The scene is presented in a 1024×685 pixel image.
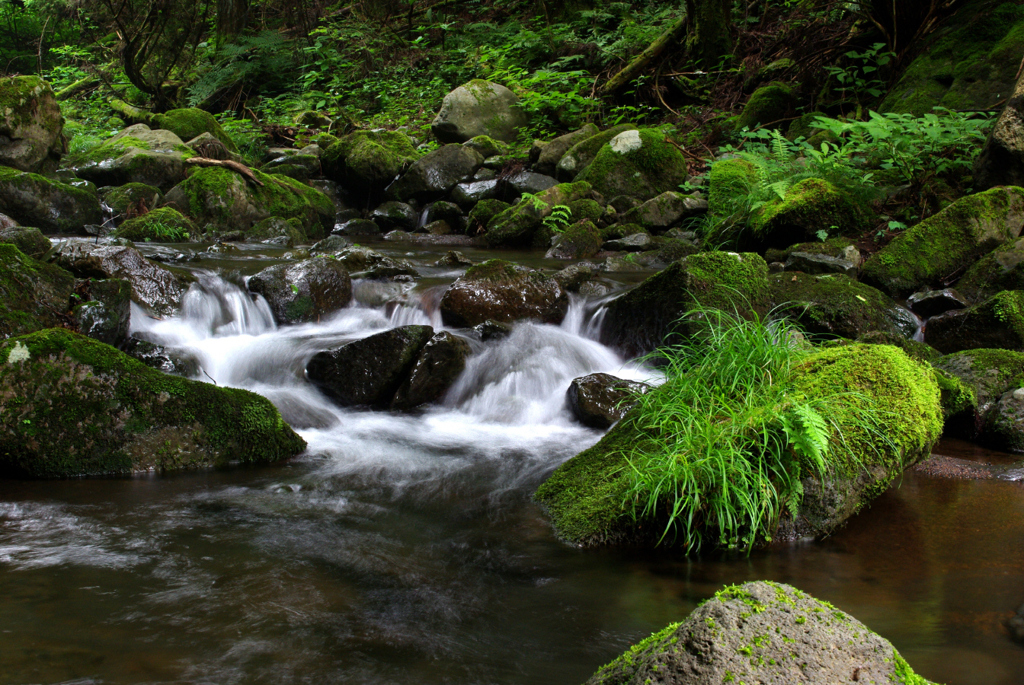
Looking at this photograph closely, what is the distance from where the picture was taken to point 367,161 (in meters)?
14.1

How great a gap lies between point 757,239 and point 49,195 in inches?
407

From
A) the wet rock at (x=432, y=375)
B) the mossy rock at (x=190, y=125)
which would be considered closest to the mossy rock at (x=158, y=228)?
the mossy rock at (x=190, y=125)

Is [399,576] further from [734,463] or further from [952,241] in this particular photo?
[952,241]

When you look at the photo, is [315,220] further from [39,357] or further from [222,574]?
[222,574]

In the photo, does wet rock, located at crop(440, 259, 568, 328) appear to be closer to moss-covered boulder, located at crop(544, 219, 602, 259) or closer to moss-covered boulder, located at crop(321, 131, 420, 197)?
moss-covered boulder, located at crop(544, 219, 602, 259)

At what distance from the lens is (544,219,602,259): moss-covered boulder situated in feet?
33.6

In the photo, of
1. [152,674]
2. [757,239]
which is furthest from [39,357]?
[757,239]

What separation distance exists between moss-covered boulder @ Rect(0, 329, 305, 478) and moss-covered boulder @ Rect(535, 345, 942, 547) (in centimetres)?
219

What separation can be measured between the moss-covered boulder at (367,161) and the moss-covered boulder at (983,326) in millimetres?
10653

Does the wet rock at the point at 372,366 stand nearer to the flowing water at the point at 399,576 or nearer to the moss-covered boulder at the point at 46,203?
the flowing water at the point at 399,576

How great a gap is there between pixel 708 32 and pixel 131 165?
11491mm

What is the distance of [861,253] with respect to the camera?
772cm

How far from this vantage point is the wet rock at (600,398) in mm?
5258

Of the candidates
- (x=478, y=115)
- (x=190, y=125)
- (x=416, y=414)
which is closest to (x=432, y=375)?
(x=416, y=414)
